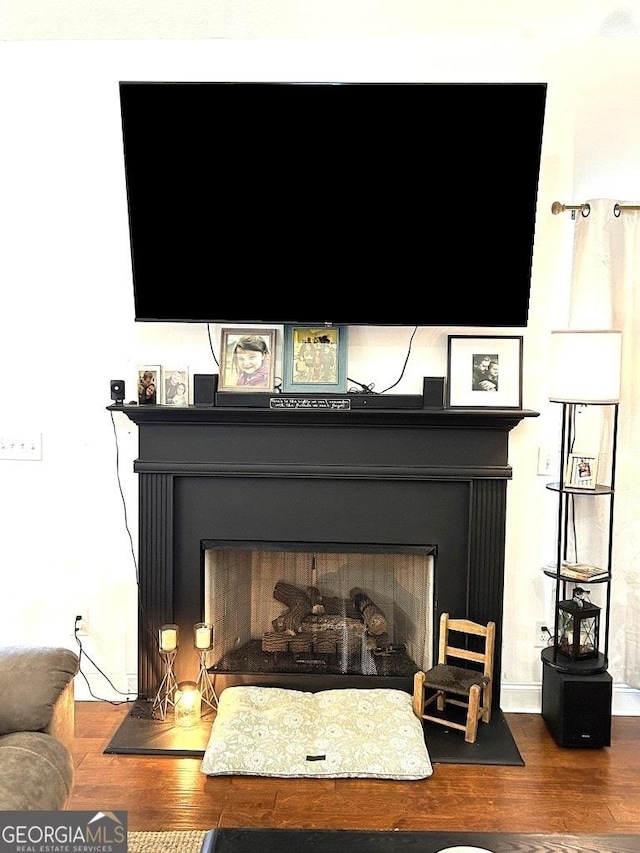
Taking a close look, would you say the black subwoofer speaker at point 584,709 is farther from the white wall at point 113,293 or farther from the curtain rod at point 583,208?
the curtain rod at point 583,208

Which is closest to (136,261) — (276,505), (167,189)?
(167,189)

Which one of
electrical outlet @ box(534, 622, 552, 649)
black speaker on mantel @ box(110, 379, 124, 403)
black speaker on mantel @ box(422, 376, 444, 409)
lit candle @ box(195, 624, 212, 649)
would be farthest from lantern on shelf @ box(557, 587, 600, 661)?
black speaker on mantel @ box(110, 379, 124, 403)

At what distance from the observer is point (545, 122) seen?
327cm

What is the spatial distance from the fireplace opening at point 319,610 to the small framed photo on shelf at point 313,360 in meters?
0.71

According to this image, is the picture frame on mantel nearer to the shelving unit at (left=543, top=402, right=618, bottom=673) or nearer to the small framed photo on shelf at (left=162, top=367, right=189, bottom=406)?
the shelving unit at (left=543, top=402, right=618, bottom=673)

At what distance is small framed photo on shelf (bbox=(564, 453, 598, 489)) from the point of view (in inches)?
125

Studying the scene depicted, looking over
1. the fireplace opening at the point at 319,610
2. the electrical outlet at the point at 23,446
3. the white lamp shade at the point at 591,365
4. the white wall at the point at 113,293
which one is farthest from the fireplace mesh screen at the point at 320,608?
the white lamp shade at the point at 591,365

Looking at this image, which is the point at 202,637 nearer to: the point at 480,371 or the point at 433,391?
the point at 433,391

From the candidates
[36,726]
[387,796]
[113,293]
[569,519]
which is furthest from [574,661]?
[113,293]

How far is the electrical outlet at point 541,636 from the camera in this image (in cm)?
343

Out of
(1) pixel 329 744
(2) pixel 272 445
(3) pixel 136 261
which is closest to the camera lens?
(1) pixel 329 744

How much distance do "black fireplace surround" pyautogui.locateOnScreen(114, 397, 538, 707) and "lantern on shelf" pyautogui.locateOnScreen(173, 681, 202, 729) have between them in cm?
20

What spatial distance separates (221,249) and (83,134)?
2.59ft

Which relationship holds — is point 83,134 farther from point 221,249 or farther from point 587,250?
point 587,250
